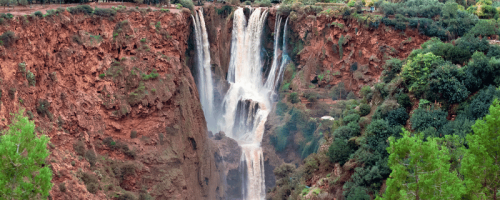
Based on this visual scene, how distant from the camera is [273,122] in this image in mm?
56219

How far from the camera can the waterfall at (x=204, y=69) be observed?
58906 mm

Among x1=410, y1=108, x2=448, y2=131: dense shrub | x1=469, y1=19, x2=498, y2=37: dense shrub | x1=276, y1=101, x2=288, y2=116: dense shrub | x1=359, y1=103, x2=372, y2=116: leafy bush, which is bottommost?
x1=276, y1=101, x2=288, y2=116: dense shrub

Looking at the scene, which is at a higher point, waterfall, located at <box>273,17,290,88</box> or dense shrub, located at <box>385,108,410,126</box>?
dense shrub, located at <box>385,108,410,126</box>

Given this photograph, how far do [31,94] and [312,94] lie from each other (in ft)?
116

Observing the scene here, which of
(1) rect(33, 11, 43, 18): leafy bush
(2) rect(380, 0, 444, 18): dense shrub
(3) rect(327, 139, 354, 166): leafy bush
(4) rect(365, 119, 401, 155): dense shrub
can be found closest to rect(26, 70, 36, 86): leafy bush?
(1) rect(33, 11, 43, 18): leafy bush

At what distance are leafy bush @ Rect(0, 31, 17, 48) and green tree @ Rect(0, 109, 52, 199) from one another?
12.0 m

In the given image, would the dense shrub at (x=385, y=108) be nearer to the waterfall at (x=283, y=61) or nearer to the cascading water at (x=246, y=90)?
the cascading water at (x=246, y=90)

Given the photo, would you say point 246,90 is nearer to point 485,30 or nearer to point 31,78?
point 485,30

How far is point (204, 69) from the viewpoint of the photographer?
198ft

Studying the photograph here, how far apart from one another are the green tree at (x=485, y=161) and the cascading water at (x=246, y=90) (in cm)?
3482

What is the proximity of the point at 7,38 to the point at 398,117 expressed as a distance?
2629 cm

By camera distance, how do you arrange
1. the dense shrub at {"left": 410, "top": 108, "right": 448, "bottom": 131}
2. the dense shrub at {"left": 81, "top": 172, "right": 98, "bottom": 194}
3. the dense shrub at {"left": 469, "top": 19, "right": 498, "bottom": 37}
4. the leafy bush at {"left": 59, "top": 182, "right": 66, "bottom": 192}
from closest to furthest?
the leafy bush at {"left": 59, "top": 182, "right": 66, "bottom": 192}
the dense shrub at {"left": 410, "top": 108, "right": 448, "bottom": 131}
the dense shrub at {"left": 81, "top": 172, "right": 98, "bottom": 194}
the dense shrub at {"left": 469, "top": 19, "right": 498, "bottom": 37}

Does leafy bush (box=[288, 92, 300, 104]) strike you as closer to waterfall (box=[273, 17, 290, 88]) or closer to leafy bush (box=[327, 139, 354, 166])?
waterfall (box=[273, 17, 290, 88])

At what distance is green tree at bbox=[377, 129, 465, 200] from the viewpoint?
18077 millimetres
